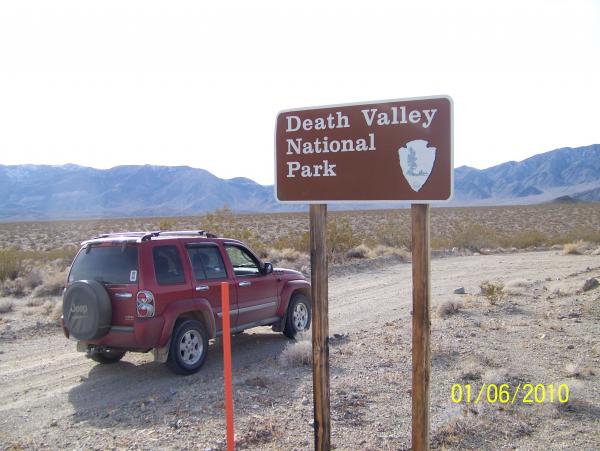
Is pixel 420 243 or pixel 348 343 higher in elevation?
pixel 420 243

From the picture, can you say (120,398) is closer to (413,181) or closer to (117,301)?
(117,301)

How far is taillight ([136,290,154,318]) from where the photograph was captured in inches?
287

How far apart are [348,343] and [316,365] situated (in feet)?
15.0

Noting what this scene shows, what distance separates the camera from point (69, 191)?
16062cm

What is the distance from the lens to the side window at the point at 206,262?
820cm

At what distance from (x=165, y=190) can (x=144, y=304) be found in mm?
169829

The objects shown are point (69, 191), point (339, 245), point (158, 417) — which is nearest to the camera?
point (158, 417)

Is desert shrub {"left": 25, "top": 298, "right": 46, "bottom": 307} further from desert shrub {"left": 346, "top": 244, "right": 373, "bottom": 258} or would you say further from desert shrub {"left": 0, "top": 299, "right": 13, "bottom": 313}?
desert shrub {"left": 346, "top": 244, "right": 373, "bottom": 258}

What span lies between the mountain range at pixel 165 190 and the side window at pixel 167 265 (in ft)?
438

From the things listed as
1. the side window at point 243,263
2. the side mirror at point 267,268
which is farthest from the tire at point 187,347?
the side mirror at point 267,268

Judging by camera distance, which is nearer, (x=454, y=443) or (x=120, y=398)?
(x=454, y=443)

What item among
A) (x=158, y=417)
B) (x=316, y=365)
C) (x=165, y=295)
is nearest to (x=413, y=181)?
(x=316, y=365)

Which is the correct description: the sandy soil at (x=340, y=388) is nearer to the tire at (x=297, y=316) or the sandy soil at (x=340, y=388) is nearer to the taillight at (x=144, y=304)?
the tire at (x=297, y=316)

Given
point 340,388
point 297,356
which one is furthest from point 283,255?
point 340,388
